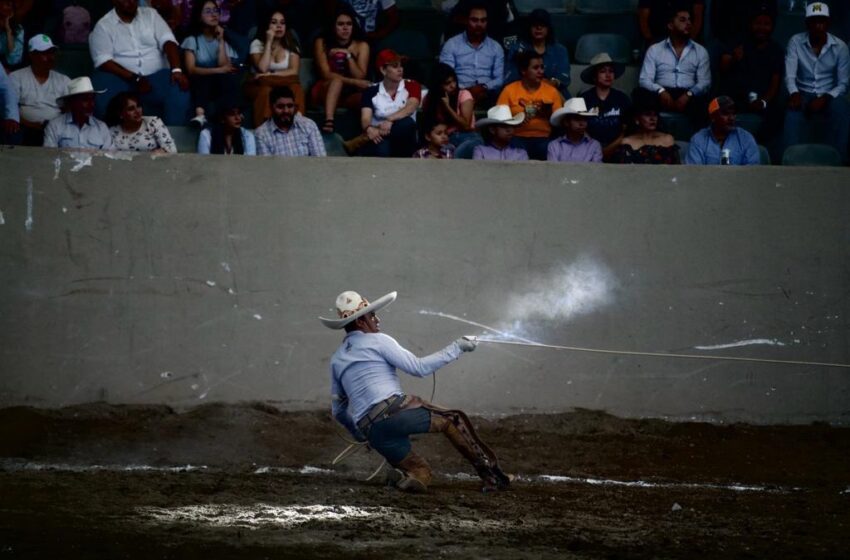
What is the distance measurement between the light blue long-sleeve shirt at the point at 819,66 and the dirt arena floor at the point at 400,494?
395 cm

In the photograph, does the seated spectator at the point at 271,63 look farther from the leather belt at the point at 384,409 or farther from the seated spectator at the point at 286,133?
the leather belt at the point at 384,409

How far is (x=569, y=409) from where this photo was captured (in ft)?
40.8

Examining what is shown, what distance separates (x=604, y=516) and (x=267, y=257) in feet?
15.1

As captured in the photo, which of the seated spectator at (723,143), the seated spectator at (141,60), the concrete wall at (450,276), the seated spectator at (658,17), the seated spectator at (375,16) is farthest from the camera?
the seated spectator at (375,16)

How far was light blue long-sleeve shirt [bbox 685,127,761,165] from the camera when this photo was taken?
43.0ft

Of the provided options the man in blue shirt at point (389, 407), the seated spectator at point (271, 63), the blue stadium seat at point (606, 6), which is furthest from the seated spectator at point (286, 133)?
the blue stadium seat at point (606, 6)

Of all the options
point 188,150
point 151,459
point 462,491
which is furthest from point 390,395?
point 188,150

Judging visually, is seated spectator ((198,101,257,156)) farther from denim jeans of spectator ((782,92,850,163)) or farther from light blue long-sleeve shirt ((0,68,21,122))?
denim jeans of spectator ((782,92,850,163))

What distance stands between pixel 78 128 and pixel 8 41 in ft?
5.90

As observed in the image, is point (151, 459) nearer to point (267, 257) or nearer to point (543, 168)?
point (267, 257)

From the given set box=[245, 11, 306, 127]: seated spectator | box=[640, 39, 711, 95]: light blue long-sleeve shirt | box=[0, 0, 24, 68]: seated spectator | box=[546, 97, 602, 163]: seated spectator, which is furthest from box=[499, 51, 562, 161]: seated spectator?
box=[0, 0, 24, 68]: seated spectator

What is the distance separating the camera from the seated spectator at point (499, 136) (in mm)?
12938

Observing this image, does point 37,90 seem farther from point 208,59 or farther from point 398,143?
point 398,143

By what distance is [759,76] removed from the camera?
14.2m
